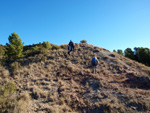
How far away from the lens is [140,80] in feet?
25.1

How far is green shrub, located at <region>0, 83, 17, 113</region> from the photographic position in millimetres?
5411

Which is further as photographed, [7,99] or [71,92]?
[71,92]

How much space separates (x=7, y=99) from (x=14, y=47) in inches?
363

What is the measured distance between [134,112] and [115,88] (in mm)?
2102

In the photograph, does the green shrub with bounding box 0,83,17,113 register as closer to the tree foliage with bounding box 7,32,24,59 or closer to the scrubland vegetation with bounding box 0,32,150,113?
the scrubland vegetation with bounding box 0,32,150,113

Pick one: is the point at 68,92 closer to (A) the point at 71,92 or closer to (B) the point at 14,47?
(A) the point at 71,92

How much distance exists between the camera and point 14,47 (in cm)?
1327

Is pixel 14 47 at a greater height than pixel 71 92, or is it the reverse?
pixel 14 47

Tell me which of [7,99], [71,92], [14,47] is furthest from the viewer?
[14,47]

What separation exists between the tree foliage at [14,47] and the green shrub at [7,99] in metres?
7.82

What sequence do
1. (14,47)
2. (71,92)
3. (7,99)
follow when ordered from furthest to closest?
(14,47)
(71,92)
(7,99)

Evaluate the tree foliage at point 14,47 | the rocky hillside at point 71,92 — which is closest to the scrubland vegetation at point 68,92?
the rocky hillside at point 71,92

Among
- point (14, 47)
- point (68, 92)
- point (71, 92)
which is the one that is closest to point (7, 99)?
point (68, 92)

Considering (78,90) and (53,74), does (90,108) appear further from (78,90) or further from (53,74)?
(53,74)
